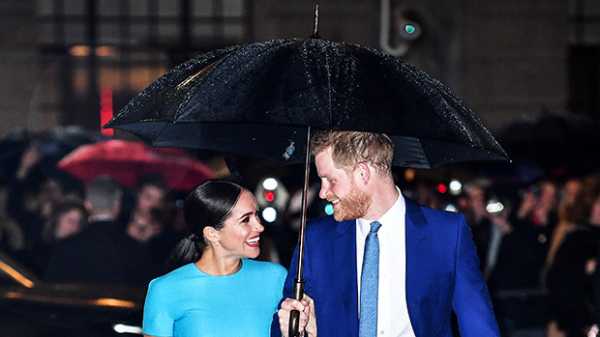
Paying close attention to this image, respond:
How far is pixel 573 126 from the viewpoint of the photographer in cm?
1747

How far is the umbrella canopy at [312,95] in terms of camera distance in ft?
17.6

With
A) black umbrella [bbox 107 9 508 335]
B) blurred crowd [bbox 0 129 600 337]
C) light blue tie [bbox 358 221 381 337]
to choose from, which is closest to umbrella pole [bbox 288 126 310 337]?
black umbrella [bbox 107 9 508 335]

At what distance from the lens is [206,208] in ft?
21.3

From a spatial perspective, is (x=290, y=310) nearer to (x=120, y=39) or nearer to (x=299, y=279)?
(x=299, y=279)

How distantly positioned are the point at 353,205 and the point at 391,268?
0.28 m

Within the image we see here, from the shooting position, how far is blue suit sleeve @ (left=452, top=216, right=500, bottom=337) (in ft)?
19.2

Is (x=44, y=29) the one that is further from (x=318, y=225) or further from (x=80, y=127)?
(x=318, y=225)

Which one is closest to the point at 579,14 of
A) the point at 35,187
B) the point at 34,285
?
the point at 35,187

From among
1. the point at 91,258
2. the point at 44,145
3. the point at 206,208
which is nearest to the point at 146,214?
the point at 91,258

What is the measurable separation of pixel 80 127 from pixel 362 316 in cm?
1315

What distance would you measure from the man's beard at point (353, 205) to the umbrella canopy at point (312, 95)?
303 mm

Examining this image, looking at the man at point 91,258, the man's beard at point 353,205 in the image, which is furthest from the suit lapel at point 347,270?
the man at point 91,258

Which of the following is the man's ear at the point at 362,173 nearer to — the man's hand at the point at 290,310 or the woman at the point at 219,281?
the man's hand at the point at 290,310

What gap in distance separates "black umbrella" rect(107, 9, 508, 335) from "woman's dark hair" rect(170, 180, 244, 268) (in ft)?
2.06
